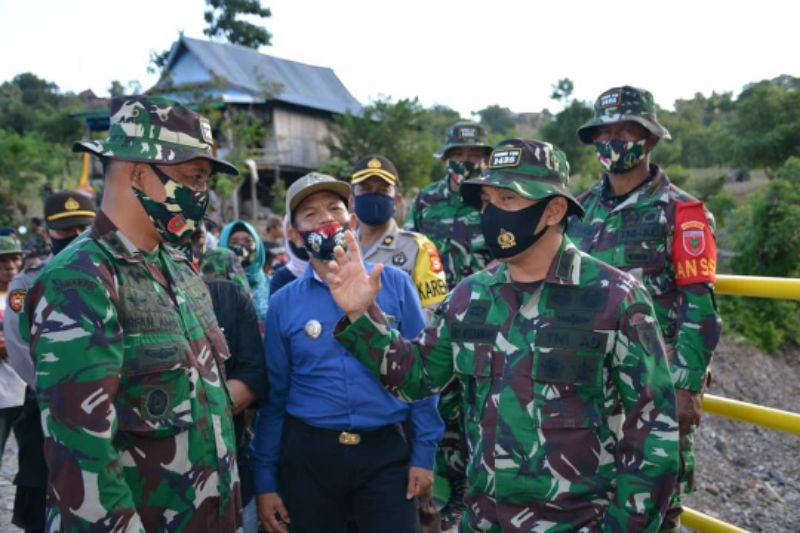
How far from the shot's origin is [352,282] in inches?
99.4

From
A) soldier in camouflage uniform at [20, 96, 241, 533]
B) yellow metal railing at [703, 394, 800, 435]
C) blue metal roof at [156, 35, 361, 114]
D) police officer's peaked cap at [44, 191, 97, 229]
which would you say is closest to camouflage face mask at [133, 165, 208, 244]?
soldier in camouflage uniform at [20, 96, 241, 533]

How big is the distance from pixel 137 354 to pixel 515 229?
1329 mm

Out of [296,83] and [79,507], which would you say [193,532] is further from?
[296,83]

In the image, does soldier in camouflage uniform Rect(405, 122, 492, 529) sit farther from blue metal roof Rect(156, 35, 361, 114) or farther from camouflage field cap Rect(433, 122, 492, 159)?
blue metal roof Rect(156, 35, 361, 114)

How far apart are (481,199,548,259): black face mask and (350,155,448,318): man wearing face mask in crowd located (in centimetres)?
178

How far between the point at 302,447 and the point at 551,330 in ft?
4.16

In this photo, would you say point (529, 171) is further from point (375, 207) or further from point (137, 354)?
point (375, 207)

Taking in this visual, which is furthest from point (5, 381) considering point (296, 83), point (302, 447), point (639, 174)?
point (296, 83)

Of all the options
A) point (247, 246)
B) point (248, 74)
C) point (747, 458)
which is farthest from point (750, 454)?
point (248, 74)

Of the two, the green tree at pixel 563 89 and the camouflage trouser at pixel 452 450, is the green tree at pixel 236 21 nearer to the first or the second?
the green tree at pixel 563 89

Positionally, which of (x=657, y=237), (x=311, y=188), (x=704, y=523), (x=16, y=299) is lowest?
(x=704, y=523)

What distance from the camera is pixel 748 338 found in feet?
45.3

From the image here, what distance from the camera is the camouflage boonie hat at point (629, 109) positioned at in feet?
12.1

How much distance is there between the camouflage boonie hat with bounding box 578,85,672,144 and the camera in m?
3.70
